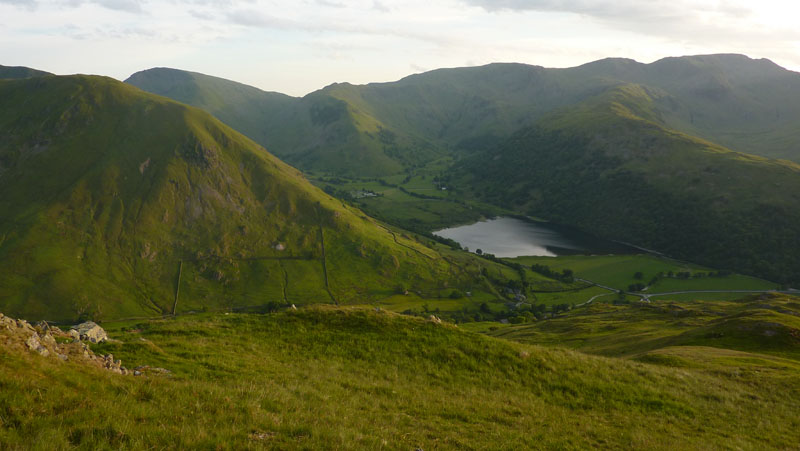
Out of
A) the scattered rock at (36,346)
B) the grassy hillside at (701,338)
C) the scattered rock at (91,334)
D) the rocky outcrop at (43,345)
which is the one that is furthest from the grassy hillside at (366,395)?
the grassy hillside at (701,338)

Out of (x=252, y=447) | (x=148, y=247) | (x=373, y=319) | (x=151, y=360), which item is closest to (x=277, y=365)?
(x=151, y=360)

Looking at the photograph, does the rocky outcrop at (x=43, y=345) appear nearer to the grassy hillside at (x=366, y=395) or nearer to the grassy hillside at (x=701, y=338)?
the grassy hillside at (x=366, y=395)

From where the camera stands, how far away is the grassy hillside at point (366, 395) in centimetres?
1364

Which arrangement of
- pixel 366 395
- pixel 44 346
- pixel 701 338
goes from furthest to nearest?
pixel 701 338 < pixel 366 395 < pixel 44 346

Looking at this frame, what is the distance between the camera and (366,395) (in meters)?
22.5

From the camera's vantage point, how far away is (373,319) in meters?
36.2

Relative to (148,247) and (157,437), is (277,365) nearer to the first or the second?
(157,437)

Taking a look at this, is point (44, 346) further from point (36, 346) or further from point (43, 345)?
point (36, 346)

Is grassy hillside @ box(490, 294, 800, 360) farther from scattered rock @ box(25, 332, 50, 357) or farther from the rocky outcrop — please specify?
scattered rock @ box(25, 332, 50, 357)

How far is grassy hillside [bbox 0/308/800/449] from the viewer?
13641 millimetres

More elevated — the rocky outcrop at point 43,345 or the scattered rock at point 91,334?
the rocky outcrop at point 43,345

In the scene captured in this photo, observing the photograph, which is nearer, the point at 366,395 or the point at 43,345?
the point at 43,345

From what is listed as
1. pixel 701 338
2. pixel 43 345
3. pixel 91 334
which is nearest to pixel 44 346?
pixel 43 345

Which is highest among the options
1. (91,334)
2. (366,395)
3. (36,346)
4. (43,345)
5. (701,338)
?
(36,346)
